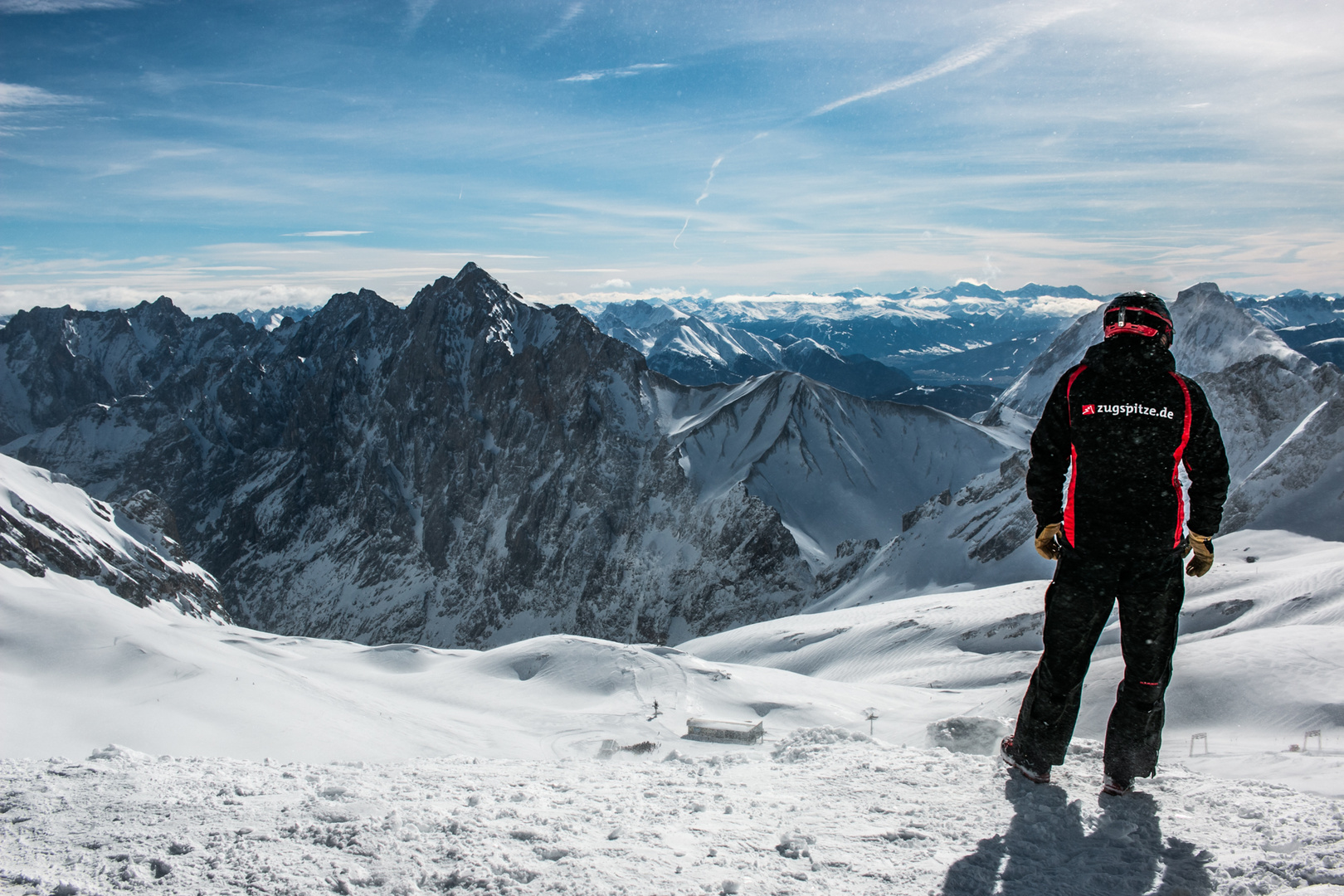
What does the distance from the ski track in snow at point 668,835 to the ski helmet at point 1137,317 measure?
3679 millimetres

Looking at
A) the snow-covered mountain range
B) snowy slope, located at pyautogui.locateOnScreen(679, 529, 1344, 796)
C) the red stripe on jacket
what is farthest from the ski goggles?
the snow-covered mountain range

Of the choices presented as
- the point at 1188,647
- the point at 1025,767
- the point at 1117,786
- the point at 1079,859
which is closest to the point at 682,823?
the point at 1079,859

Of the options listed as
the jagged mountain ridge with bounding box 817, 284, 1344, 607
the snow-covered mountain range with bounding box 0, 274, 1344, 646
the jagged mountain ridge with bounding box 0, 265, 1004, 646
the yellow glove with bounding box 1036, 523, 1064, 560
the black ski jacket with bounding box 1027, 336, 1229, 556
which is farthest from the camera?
the jagged mountain ridge with bounding box 0, 265, 1004, 646

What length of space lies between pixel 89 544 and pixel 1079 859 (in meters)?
111

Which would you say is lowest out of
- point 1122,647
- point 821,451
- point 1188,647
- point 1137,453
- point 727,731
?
point 727,731

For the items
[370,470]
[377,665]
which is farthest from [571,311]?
[377,665]

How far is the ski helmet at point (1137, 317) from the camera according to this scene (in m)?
5.87

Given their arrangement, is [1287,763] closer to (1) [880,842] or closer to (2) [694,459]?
(1) [880,842]

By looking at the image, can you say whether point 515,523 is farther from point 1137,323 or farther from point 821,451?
point 1137,323

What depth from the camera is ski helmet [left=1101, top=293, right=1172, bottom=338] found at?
587 cm

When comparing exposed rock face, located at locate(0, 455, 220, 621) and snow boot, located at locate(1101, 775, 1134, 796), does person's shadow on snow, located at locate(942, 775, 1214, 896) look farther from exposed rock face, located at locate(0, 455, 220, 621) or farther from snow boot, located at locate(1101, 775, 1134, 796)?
exposed rock face, located at locate(0, 455, 220, 621)

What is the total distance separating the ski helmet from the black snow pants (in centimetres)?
176

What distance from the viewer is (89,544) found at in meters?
89.0

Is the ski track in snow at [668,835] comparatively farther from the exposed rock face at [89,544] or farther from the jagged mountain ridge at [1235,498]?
the exposed rock face at [89,544]
